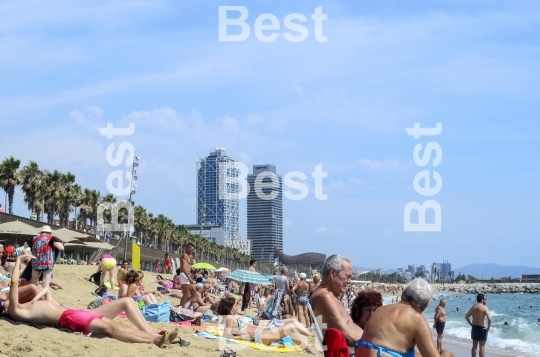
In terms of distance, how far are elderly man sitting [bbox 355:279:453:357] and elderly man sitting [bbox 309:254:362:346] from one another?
945 mm

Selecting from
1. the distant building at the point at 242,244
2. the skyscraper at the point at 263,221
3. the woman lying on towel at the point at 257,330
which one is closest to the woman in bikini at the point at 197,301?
the woman lying on towel at the point at 257,330

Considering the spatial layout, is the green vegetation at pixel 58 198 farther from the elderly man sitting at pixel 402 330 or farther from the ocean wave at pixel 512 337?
the elderly man sitting at pixel 402 330

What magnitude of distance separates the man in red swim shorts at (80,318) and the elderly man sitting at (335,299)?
110 inches

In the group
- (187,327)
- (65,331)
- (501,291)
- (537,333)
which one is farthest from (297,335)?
(501,291)

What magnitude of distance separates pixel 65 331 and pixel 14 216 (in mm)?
21006

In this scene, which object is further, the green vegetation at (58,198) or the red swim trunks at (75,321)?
the green vegetation at (58,198)

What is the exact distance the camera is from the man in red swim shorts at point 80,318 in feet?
24.2

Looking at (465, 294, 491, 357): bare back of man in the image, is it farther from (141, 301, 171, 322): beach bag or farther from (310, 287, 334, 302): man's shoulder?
(310, 287, 334, 302): man's shoulder

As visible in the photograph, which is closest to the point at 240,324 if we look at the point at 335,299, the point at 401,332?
the point at 335,299

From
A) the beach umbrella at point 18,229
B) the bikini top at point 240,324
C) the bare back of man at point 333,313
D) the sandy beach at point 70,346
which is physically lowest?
the bikini top at point 240,324

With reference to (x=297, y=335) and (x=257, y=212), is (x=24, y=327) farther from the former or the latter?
(x=257, y=212)

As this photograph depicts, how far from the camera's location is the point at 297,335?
9633 millimetres

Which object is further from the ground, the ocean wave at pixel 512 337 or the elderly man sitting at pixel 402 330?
the elderly man sitting at pixel 402 330

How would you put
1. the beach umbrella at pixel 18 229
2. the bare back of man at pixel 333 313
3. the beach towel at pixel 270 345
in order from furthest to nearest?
the beach umbrella at pixel 18 229 → the beach towel at pixel 270 345 → the bare back of man at pixel 333 313
